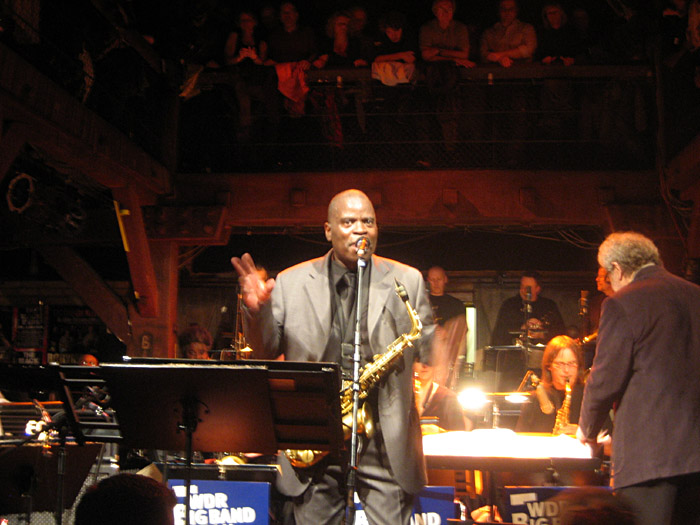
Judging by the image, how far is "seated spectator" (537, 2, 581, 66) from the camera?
10.2 metres

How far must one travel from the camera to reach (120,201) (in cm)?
966

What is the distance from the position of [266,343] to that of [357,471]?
820mm

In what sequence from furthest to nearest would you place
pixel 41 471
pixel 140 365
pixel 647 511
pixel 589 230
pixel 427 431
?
pixel 589 230, pixel 427 431, pixel 41 471, pixel 647 511, pixel 140 365

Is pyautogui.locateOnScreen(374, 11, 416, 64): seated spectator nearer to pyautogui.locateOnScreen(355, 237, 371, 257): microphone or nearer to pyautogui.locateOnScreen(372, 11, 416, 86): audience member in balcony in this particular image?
pyautogui.locateOnScreen(372, 11, 416, 86): audience member in balcony

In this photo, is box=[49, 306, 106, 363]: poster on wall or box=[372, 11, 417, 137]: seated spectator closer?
box=[372, 11, 417, 137]: seated spectator

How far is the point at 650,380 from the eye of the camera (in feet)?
13.5

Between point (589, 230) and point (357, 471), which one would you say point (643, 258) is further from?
point (589, 230)

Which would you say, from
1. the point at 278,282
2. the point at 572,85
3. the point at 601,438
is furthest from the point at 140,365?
the point at 572,85

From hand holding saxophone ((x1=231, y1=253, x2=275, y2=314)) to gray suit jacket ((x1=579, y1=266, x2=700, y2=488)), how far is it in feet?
6.57

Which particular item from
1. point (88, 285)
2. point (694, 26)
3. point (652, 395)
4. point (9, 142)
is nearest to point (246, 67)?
point (88, 285)

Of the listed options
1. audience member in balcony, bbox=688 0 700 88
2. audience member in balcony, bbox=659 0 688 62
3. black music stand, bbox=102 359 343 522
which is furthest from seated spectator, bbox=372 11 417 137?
black music stand, bbox=102 359 343 522

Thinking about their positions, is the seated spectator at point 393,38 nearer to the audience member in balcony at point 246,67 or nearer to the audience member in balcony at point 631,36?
the audience member in balcony at point 246,67

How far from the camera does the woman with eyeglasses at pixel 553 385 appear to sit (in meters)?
6.78

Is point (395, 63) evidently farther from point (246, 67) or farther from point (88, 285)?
point (88, 285)
